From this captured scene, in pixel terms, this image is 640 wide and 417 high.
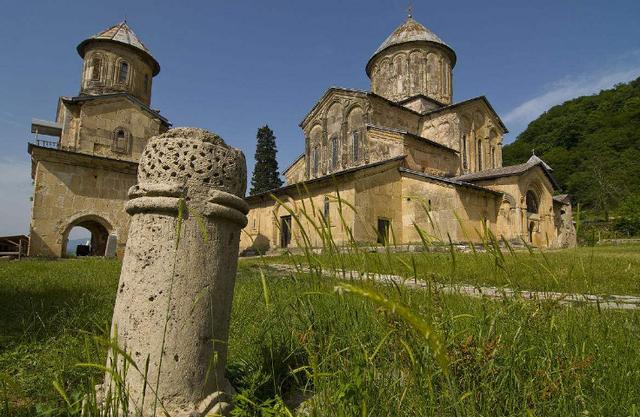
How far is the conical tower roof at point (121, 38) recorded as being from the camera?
21250 millimetres

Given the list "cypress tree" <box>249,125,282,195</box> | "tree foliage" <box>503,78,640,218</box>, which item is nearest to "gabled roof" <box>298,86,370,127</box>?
"cypress tree" <box>249,125,282,195</box>

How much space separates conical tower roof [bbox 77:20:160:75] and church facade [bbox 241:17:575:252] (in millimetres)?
10442

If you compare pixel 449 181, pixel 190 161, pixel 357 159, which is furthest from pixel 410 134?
pixel 190 161

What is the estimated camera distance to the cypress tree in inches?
1437

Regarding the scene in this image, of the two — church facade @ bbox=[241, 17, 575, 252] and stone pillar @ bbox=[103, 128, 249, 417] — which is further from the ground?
church facade @ bbox=[241, 17, 575, 252]

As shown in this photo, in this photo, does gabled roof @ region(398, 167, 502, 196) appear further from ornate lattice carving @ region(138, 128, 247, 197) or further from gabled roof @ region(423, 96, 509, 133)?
ornate lattice carving @ region(138, 128, 247, 197)

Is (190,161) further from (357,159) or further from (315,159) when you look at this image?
(315,159)

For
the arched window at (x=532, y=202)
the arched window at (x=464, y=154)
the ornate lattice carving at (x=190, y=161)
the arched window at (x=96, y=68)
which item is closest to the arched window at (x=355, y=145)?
the arched window at (x=464, y=154)

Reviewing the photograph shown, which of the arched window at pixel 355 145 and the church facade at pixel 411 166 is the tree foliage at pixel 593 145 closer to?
the church facade at pixel 411 166

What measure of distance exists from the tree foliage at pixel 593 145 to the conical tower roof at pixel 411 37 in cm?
A: 2381

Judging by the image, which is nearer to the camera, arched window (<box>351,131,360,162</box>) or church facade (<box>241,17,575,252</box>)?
church facade (<box>241,17,575,252</box>)

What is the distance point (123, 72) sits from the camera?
71.4 ft

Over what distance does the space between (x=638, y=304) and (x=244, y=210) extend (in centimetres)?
503

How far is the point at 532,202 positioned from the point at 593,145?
1382 inches
